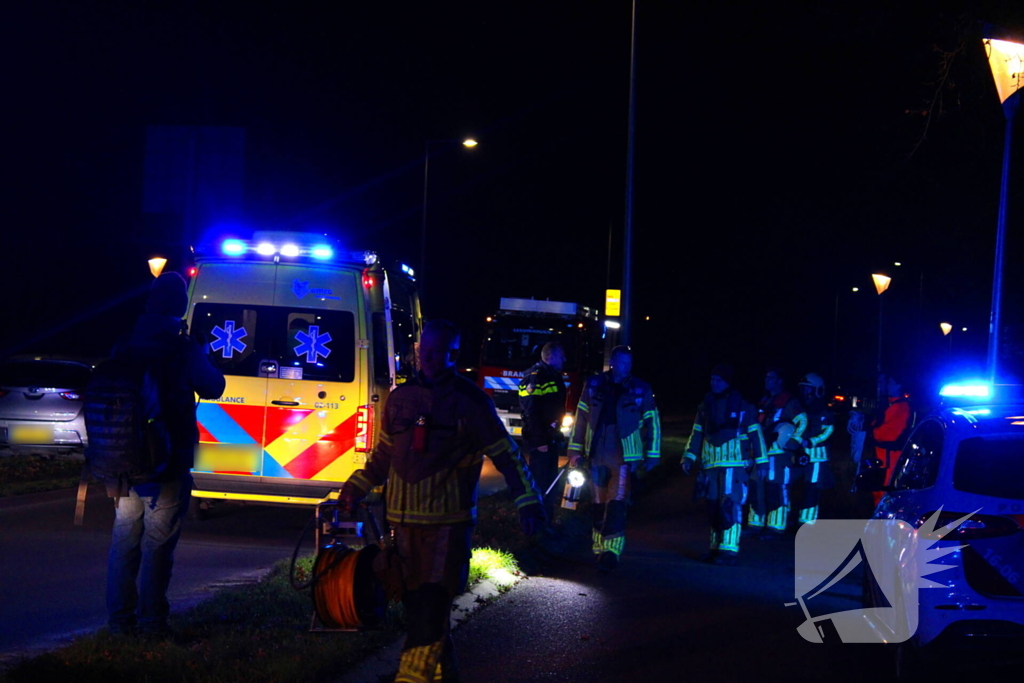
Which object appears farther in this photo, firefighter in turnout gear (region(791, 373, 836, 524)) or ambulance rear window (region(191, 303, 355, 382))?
firefighter in turnout gear (region(791, 373, 836, 524))

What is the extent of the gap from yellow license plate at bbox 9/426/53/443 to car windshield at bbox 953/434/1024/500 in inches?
465

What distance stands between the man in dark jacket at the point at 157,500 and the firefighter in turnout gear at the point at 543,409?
4723 millimetres

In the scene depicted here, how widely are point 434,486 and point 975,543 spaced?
266cm

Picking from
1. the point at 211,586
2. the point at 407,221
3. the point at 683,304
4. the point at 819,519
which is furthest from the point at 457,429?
the point at 683,304

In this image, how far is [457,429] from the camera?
496 cm

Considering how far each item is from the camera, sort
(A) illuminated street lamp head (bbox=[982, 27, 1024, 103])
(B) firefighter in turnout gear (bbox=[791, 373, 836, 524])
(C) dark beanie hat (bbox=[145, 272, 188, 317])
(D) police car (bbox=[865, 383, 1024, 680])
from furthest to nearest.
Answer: (B) firefighter in turnout gear (bbox=[791, 373, 836, 524])
(A) illuminated street lamp head (bbox=[982, 27, 1024, 103])
(C) dark beanie hat (bbox=[145, 272, 188, 317])
(D) police car (bbox=[865, 383, 1024, 680])

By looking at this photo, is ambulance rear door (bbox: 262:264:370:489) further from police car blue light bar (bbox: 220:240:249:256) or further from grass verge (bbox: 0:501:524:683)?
grass verge (bbox: 0:501:524:683)

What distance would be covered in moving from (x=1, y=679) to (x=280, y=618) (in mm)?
1727

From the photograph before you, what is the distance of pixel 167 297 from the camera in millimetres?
5871

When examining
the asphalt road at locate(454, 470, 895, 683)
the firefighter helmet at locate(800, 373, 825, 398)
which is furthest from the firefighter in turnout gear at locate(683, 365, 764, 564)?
the firefighter helmet at locate(800, 373, 825, 398)

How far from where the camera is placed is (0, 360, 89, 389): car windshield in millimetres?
13914

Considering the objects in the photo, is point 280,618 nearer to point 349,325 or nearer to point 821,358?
point 349,325

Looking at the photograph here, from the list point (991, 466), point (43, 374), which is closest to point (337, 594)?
point (991, 466)

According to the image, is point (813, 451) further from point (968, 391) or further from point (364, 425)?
point (364, 425)
